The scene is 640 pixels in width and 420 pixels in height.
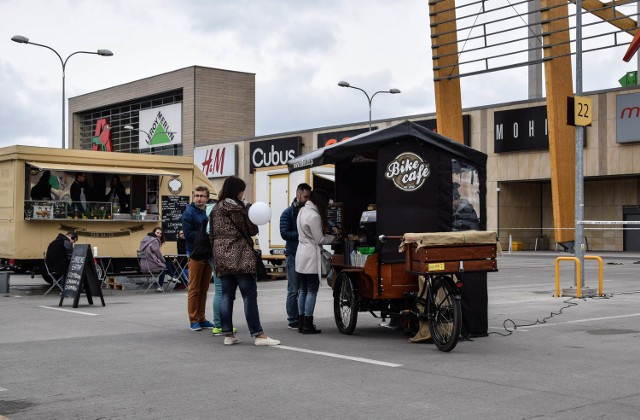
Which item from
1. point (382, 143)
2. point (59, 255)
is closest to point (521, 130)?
point (59, 255)

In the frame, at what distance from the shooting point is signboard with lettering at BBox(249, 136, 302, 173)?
54966 mm

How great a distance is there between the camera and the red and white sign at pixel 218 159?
59500 millimetres

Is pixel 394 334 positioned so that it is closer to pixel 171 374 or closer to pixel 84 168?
pixel 171 374

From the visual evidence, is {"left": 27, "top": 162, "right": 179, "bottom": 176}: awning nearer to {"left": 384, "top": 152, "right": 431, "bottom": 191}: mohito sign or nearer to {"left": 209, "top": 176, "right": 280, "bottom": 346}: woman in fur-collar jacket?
{"left": 209, "top": 176, "right": 280, "bottom": 346}: woman in fur-collar jacket

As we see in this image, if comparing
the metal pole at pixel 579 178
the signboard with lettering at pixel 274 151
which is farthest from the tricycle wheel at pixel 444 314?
the signboard with lettering at pixel 274 151

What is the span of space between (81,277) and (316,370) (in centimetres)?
773

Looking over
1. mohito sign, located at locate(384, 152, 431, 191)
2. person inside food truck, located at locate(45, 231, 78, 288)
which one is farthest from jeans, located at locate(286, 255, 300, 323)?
person inside food truck, located at locate(45, 231, 78, 288)

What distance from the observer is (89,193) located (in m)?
19.2

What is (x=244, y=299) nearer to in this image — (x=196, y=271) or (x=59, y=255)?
(x=196, y=271)

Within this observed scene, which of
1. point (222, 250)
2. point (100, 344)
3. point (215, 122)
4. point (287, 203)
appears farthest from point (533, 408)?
point (215, 122)

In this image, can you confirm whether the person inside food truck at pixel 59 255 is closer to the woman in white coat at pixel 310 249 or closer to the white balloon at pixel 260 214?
the woman in white coat at pixel 310 249

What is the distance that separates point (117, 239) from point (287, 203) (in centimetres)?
477

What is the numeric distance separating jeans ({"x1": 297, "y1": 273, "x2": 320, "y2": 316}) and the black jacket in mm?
7271

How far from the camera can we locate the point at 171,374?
25.3ft
